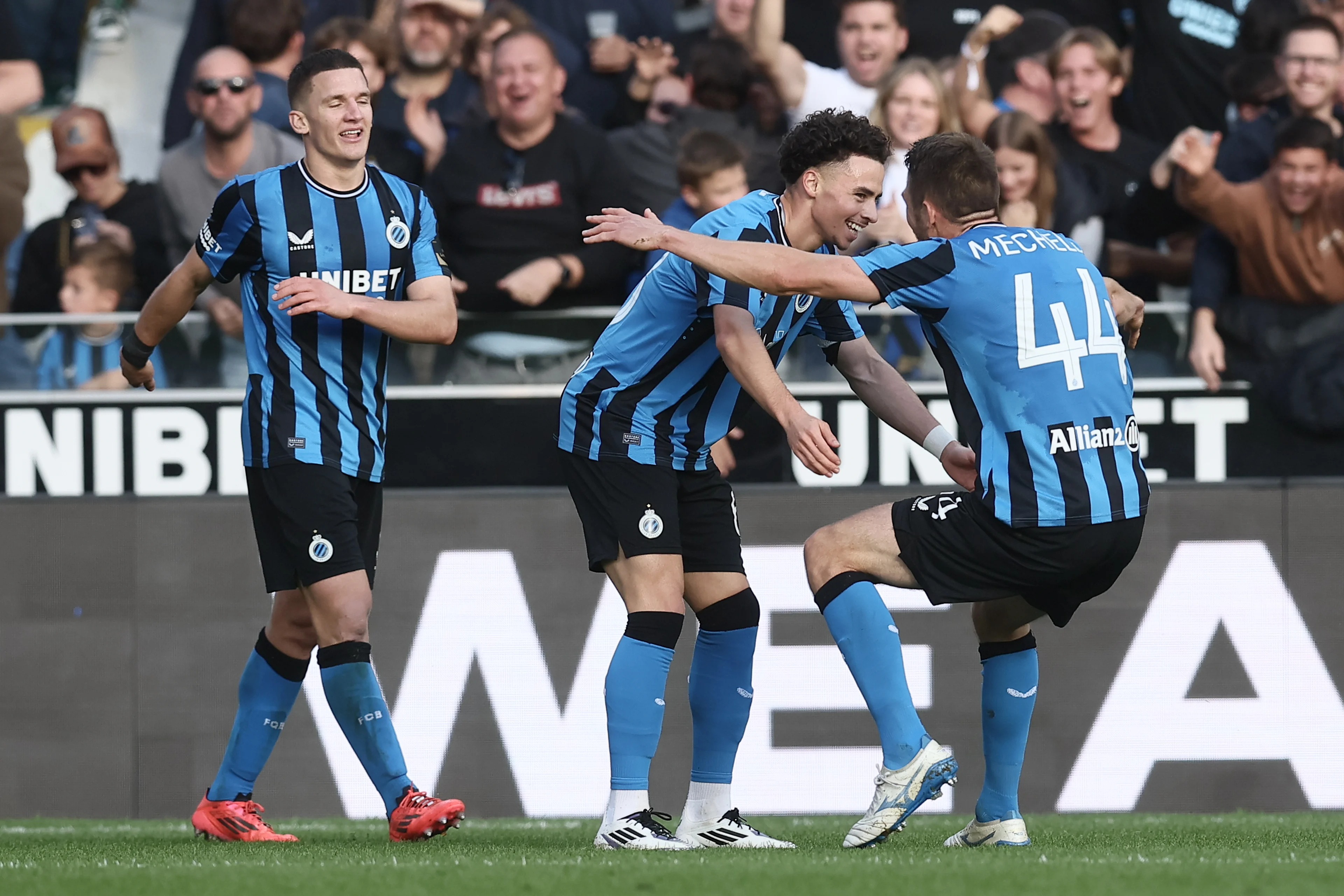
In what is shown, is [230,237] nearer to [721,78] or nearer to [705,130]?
[705,130]

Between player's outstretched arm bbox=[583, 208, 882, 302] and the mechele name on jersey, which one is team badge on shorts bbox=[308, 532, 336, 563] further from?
the mechele name on jersey

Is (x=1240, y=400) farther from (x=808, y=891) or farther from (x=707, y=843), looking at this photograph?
(x=808, y=891)

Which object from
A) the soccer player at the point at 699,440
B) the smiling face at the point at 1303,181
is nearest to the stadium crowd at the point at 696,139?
the smiling face at the point at 1303,181

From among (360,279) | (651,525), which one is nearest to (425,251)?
(360,279)

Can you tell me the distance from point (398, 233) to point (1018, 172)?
311 centimetres

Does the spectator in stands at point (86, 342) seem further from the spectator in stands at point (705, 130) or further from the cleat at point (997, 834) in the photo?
the cleat at point (997, 834)

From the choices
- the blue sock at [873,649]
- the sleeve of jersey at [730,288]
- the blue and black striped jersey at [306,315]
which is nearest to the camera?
the blue sock at [873,649]

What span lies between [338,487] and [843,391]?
2.66 meters

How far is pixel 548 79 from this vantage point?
266 inches

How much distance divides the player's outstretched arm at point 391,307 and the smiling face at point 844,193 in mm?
1101

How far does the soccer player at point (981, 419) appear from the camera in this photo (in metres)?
3.91

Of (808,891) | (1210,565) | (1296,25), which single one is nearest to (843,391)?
(1210,565)

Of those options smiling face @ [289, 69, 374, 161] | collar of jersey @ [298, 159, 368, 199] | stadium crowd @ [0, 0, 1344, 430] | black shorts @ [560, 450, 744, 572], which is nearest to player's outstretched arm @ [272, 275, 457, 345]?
collar of jersey @ [298, 159, 368, 199]

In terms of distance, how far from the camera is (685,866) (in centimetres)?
367
